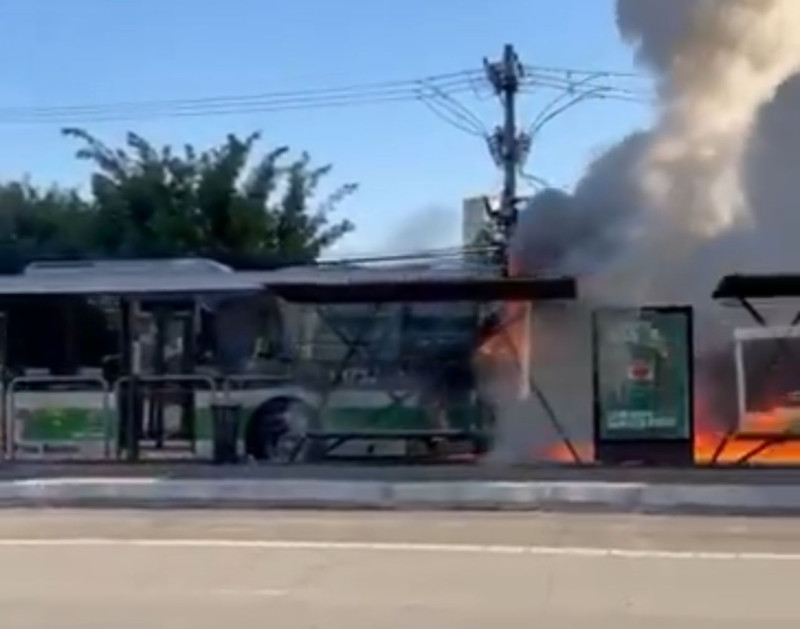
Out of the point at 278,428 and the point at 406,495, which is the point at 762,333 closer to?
the point at 278,428

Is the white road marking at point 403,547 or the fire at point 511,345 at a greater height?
the fire at point 511,345

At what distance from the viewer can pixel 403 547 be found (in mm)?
13297

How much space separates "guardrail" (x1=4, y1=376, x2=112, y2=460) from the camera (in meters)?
21.7

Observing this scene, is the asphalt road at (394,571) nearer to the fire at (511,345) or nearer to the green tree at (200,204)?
the fire at (511,345)

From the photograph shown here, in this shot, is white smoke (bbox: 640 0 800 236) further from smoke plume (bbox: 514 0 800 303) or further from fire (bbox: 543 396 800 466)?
fire (bbox: 543 396 800 466)

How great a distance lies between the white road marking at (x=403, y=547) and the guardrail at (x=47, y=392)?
24.5 feet

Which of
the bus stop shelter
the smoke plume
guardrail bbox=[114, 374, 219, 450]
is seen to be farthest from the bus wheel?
the smoke plume

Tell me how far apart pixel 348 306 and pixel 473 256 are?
55.5ft

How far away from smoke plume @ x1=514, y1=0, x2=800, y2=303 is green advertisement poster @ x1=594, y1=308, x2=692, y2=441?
23.5 feet

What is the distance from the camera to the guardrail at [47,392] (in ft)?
71.1

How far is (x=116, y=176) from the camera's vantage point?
50.3m

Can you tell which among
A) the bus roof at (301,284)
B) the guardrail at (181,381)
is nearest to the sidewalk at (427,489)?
the bus roof at (301,284)

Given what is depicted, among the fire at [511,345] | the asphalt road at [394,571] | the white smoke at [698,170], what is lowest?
the asphalt road at [394,571]

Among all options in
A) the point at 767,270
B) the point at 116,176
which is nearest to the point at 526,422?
the point at 767,270
